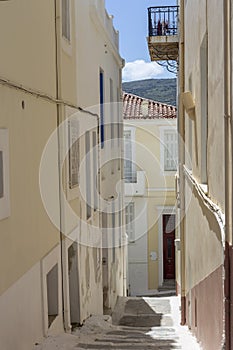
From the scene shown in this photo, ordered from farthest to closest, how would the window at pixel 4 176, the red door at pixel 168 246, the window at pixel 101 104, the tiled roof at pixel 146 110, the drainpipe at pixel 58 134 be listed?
the red door at pixel 168 246
the tiled roof at pixel 146 110
the window at pixel 101 104
the drainpipe at pixel 58 134
the window at pixel 4 176

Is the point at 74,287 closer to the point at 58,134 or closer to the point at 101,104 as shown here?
the point at 58,134

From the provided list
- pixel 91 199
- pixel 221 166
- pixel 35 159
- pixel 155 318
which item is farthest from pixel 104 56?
pixel 221 166

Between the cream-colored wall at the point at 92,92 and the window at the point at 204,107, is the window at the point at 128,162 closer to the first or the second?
the cream-colored wall at the point at 92,92

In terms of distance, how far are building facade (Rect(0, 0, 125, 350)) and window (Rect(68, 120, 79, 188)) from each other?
0.02 meters

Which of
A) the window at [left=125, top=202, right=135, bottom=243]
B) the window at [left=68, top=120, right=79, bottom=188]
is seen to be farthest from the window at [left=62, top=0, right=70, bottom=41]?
→ the window at [left=125, top=202, right=135, bottom=243]

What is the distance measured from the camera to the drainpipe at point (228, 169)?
511 cm

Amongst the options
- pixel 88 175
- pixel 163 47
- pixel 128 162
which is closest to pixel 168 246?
pixel 128 162

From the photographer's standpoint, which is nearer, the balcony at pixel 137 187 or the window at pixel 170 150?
the balcony at pixel 137 187

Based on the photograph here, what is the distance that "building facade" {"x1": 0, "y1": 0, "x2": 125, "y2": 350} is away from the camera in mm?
6523

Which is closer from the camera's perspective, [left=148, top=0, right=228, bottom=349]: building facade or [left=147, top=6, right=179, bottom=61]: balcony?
[left=148, top=0, right=228, bottom=349]: building facade

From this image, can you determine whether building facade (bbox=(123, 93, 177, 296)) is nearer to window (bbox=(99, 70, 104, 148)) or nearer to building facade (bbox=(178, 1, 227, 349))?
window (bbox=(99, 70, 104, 148))

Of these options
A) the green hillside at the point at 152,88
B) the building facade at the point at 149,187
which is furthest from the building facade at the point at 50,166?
the green hillside at the point at 152,88

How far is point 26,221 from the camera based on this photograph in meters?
7.26

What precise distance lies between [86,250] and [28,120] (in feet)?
18.5
